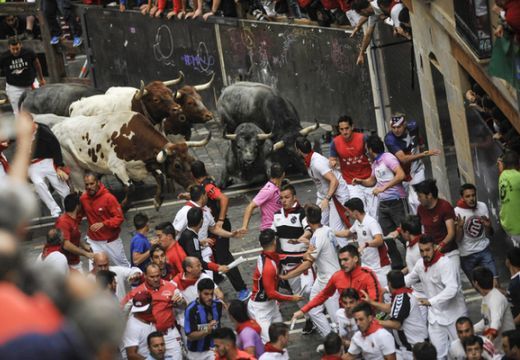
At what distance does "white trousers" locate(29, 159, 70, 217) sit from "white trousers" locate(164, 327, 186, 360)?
6.87m

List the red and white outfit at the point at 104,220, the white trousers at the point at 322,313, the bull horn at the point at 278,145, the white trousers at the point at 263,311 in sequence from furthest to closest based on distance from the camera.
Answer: the bull horn at the point at 278,145, the red and white outfit at the point at 104,220, the white trousers at the point at 322,313, the white trousers at the point at 263,311

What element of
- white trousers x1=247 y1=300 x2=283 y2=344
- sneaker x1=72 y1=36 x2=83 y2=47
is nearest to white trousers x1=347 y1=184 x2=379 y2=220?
white trousers x1=247 y1=300 x2=283 y2=344

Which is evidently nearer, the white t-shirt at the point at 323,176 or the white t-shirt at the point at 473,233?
the white t-shirt at the point at 473,233

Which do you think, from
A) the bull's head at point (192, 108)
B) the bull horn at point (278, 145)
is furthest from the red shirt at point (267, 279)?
the bull's head at point (192, 108)

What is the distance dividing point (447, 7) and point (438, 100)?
1748 mm

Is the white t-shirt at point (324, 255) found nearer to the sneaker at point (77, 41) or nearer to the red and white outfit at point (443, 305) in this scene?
the red and white outfit at point (443, 305)

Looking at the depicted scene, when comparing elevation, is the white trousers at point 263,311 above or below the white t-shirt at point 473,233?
below

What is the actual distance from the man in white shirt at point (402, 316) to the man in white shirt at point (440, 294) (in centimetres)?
11

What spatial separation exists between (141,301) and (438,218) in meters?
3.34

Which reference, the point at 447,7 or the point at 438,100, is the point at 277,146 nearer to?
the point at 438,100

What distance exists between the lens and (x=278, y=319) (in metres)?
10.9

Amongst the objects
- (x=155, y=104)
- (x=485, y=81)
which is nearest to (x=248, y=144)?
(x=155, y=104)

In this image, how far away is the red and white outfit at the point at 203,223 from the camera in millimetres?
12266

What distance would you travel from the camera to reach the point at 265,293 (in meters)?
10.6
